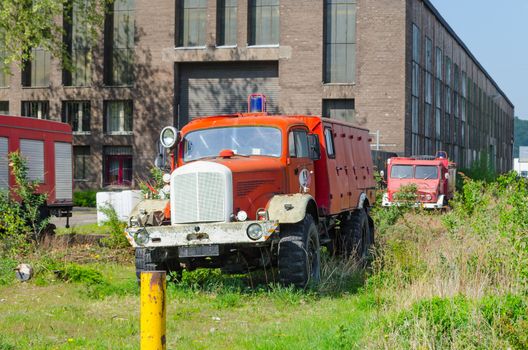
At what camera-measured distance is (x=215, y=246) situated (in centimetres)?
1229

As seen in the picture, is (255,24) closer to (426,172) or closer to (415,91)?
(415,91)

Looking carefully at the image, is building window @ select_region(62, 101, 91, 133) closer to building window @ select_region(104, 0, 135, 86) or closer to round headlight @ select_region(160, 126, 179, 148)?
Answer: building window @ select_region(104, 0, 135, 86)

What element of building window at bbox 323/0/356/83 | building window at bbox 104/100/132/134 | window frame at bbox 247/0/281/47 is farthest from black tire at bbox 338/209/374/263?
building window at bbox 104/100/132/134

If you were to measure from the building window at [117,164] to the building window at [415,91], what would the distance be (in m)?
16.3

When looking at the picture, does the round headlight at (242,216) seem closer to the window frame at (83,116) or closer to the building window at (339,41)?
the building window at (339,41)

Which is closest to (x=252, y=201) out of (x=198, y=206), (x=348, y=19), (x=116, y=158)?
(x=198, y=206)

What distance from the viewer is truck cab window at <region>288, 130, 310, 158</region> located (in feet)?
46.3

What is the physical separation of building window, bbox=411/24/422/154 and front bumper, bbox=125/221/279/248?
127 feet

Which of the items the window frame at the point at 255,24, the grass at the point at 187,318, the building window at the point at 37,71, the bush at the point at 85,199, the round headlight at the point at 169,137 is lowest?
the bush at the point at 85,199

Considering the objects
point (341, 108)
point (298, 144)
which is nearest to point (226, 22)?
point (341, 108)

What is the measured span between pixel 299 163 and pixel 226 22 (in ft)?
118

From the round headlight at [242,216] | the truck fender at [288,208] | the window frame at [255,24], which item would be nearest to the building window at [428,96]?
the window frame at [255,24]

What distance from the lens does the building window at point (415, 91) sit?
50000 millimetres

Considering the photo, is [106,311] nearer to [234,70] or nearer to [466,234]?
[466,234]
